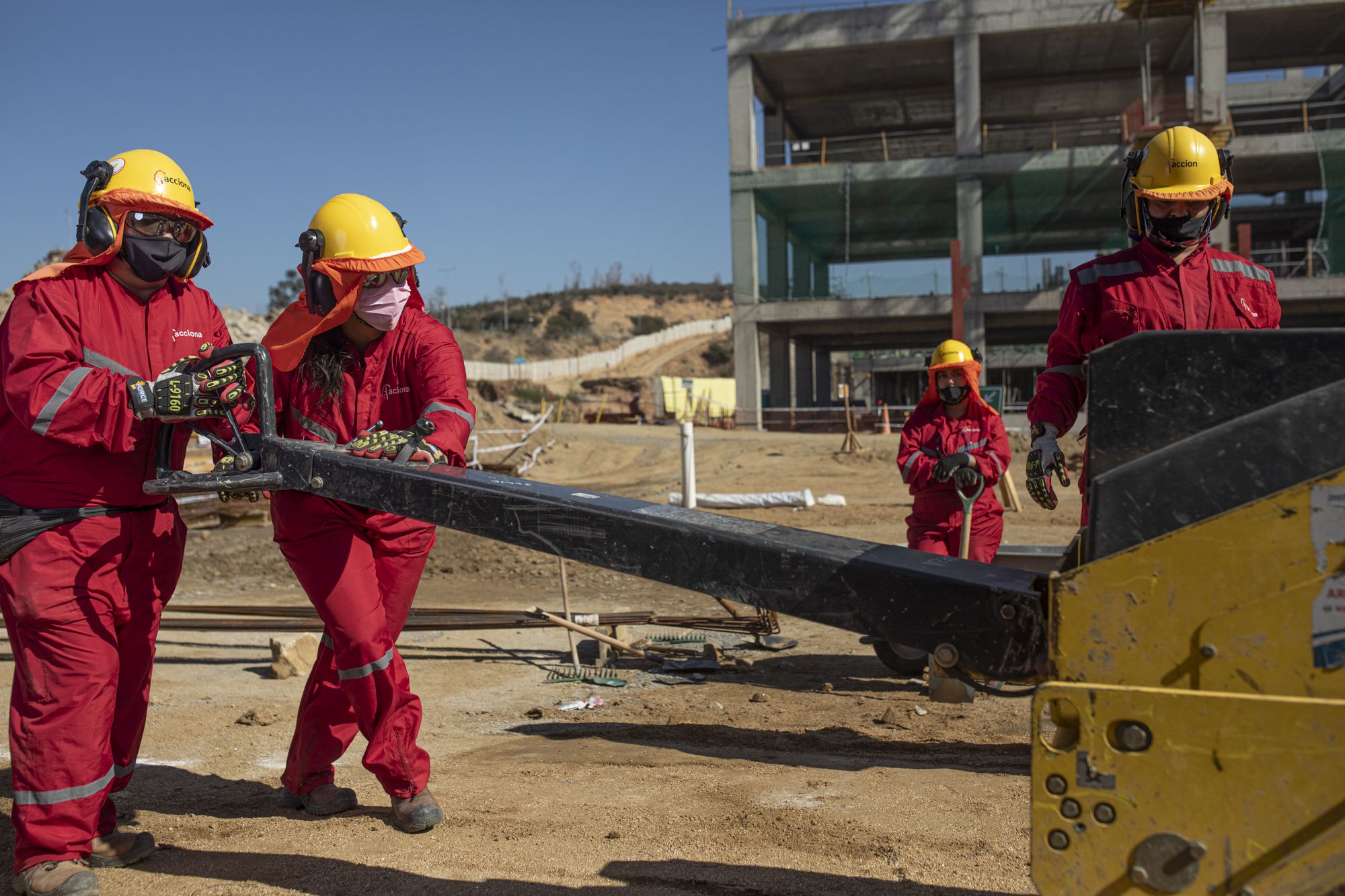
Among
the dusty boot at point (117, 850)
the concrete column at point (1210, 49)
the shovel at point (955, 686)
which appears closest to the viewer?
the dusty boot at point (117, 850)

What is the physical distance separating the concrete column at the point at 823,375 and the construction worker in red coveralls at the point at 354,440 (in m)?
41.7

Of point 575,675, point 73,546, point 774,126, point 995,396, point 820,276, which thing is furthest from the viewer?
point 820,276

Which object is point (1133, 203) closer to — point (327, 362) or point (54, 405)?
point (327, 362)

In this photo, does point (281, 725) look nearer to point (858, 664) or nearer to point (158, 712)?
point (158, 712)

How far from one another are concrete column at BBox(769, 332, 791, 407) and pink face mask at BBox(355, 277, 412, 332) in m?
34.7

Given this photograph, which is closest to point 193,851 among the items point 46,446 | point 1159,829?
point 46,446

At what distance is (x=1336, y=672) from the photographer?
1.73m

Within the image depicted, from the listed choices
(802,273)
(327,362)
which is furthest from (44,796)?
(802,273)

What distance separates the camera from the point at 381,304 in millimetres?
3727

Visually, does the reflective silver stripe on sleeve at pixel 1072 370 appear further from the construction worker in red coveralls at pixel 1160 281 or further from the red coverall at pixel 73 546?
the red coverall at pixel 73 546

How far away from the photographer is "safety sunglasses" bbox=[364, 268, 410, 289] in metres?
3.69

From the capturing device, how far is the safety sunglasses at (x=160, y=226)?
3.50m

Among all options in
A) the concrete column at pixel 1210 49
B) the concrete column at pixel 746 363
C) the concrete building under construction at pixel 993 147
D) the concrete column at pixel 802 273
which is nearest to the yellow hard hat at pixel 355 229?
the concrete building under construction at pixel 993 147

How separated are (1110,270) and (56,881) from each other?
386 centimetres
